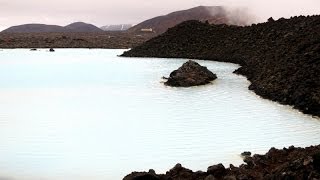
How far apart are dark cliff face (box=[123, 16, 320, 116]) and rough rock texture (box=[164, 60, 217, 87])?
2222mm

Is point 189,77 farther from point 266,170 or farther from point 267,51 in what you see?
point 266,170

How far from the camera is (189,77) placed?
20359 millimetres

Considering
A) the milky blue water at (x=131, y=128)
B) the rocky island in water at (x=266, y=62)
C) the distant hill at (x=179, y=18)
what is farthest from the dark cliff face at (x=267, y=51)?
the distant hill at (x=179, y=18)

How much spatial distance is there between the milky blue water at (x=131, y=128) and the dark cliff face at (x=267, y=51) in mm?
808

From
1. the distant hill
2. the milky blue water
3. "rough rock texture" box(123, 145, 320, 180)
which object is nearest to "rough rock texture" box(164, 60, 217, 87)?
the milky blue water

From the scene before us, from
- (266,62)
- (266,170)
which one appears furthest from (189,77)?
(266,170)

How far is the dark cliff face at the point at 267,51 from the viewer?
1547 cm

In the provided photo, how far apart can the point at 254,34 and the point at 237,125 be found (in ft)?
82.0

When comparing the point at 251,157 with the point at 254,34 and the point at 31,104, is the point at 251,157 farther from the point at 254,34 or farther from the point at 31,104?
the point at 254,34

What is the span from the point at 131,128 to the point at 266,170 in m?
4.65

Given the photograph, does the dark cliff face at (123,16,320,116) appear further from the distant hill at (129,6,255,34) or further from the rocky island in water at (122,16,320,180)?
the distant hill at (129,6,255,34)

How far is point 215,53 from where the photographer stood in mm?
36406

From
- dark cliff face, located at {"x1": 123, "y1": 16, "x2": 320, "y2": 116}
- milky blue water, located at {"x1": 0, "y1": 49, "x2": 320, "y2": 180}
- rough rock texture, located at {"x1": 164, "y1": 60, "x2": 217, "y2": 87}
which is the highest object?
dark cliff face, located at {"x1": 123, "y1": 16, "x2": 320, "y2": 116}

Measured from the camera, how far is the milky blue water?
8852 millimetres
